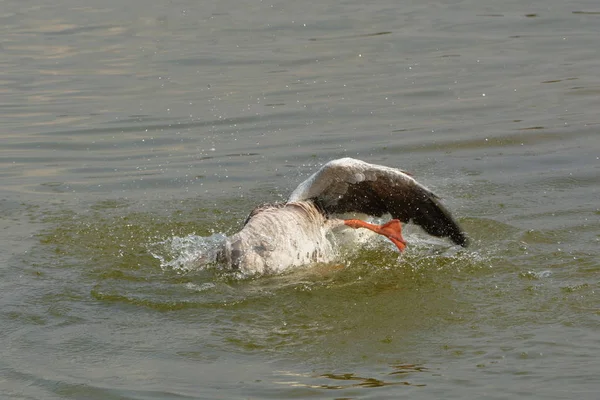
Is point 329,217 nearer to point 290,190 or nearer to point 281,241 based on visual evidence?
point 281,241

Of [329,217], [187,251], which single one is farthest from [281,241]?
[187,251]

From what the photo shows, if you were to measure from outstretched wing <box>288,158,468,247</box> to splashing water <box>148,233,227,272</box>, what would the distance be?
81cm

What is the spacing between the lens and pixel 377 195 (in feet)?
24.9

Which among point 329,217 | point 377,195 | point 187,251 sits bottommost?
point 187,251

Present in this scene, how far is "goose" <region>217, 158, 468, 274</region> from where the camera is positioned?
699 cm

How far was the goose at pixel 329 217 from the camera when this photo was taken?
6.99 meters

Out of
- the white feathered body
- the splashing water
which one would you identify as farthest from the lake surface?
the white feathered body

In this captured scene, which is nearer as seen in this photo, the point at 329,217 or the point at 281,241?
the point at 281,241

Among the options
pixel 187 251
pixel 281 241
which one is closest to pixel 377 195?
pixel 281 241

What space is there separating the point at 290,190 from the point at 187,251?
1.97 meters

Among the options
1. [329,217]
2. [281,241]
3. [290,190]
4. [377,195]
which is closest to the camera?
[281,241]

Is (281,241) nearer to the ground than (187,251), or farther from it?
farther from it

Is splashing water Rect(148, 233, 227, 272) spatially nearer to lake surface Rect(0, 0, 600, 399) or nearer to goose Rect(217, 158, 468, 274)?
lake surface Rect(0, 0, 600, 399)

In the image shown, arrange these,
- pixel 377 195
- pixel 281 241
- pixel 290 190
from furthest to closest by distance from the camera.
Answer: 1. pixel 290 190
2. pixel 377 195
3. pixel 281 241
